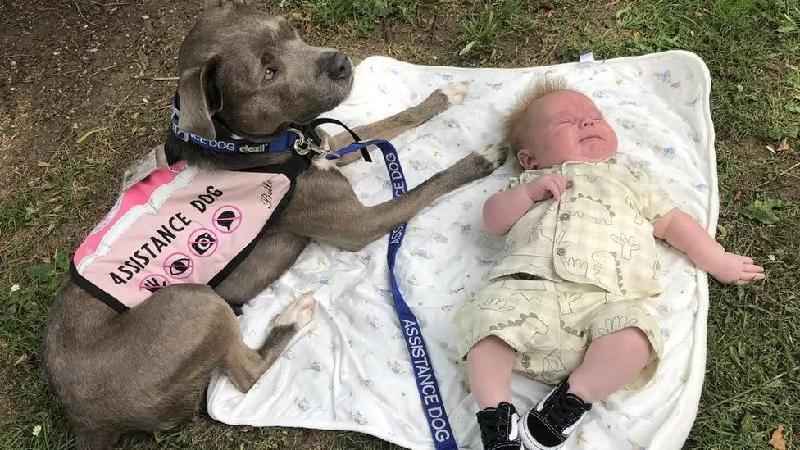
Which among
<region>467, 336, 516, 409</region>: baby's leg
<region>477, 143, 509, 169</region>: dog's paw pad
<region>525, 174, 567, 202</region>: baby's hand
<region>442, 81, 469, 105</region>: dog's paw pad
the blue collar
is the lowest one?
<region>467, 336, 516, 409</region>: baby's leg

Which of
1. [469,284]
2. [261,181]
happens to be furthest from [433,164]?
[261,181]

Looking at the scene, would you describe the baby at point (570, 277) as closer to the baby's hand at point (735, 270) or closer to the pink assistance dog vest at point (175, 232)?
the baby's hand at point (735, 270)

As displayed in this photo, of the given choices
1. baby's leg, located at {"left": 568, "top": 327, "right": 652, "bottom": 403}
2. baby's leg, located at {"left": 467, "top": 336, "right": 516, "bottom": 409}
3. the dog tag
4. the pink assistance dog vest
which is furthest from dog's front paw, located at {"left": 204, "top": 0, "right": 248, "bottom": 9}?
baby's leg, located at {"left": 568, "top": 327, "right": 652, "bottom": 403}

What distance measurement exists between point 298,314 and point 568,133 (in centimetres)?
201

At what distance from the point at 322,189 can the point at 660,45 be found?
2.82 metres

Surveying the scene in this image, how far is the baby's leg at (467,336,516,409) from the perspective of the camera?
376 cm

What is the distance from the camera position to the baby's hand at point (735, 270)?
13.7 ft

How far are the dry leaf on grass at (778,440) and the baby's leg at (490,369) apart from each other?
1383mm

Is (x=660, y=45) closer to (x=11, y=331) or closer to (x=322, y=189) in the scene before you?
(x=322, y=189)

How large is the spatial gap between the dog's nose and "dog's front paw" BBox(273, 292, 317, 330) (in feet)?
4.67

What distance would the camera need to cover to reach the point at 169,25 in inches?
250

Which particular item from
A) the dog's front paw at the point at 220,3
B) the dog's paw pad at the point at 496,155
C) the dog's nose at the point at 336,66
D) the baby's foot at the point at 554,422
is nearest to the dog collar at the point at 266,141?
the dog's nose at the point at 336,66

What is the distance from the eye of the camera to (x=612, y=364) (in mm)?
3623

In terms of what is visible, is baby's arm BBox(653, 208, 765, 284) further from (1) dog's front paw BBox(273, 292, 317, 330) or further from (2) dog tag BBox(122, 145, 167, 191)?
(2) dog tag BBox(122, 145, 167, 191)
